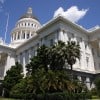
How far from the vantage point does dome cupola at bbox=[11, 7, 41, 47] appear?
84.2 m

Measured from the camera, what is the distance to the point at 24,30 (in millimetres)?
86375

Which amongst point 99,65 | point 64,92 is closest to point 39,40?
point 99,65

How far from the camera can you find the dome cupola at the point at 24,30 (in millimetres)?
84250

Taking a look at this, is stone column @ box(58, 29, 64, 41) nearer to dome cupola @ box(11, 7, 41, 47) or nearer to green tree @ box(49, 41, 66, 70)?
green tree @ box(49, 41, 66, 70)

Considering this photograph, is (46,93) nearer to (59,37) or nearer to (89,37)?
(59,37)

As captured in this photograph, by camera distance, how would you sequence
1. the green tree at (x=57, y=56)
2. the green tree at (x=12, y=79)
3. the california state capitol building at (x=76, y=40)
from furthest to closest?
the california state capitol building at (x=76, y=40) < the green tree at (x=12, y=79) < the green tree at (x=57, y=56)

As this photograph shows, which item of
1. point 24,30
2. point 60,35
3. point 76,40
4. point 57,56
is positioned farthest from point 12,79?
point 24,30

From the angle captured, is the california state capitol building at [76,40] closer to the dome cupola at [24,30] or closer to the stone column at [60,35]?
the stone column at [60,35]

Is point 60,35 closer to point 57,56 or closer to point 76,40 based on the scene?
point 76,40

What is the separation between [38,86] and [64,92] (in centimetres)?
521

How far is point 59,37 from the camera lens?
153 feet

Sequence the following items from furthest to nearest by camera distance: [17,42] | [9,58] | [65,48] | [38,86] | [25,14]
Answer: [25,14], [17,42], [9,58], [65,48], [38,86]

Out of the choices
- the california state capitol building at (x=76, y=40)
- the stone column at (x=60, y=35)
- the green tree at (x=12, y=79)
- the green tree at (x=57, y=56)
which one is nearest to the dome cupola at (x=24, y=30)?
the california state capitol building at (x=76, y=40)

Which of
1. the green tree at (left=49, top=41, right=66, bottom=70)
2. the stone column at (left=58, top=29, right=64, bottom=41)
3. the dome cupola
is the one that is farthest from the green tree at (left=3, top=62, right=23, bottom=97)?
the dome cupola
